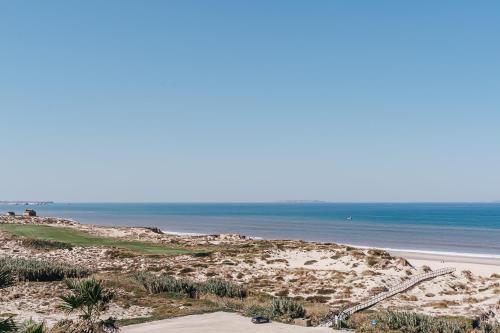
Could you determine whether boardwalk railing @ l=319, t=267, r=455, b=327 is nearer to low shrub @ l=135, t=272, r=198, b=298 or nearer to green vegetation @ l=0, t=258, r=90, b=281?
low shrub @ l=135, t=272, r=198, b=298

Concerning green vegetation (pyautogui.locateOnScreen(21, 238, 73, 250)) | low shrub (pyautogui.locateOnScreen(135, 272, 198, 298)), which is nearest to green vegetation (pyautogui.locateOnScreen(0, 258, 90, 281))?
low shrub (pyautogui.locateOnScreen(135, 272, 198, 298))

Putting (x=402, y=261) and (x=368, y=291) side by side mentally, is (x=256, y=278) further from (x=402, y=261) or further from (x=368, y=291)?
(x=402, y=261)

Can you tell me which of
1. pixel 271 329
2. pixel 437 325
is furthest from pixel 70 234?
pixel 437 325

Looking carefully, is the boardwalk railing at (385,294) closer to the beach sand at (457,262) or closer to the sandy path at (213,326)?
the sandy path at (213,326)

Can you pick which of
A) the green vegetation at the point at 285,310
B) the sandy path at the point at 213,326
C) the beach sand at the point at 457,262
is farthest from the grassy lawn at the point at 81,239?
the sandy path at the point at 213,326

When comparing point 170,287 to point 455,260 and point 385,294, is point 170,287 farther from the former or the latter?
point 455,260

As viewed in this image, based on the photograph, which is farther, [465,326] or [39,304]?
[39,304]

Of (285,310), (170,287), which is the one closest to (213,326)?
(285,310)
